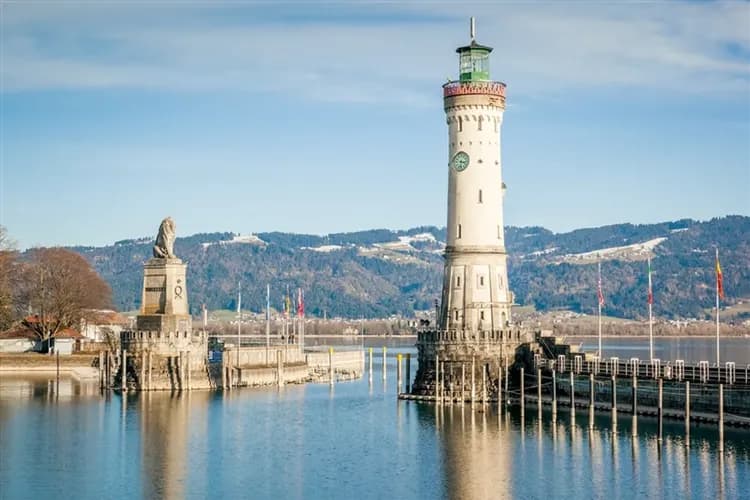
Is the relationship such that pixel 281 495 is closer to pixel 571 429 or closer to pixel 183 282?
pixel 571 429

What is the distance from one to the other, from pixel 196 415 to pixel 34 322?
48.7m

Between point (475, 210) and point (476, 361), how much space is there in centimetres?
1053

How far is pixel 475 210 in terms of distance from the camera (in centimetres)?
9425

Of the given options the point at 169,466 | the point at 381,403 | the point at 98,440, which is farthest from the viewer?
the point at 381,403

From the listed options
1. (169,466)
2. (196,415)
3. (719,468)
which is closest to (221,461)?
(169,466)

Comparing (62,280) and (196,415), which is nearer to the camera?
(196,415)

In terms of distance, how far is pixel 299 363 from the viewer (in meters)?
125

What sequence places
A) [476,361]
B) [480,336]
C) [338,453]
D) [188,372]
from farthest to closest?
[188,372] < [480,336] < [476,361] < [338,453]

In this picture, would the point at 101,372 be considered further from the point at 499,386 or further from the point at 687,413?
the point at 687,413

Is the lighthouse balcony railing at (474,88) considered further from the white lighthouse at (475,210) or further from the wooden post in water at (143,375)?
the wooden post in water at (143,375)

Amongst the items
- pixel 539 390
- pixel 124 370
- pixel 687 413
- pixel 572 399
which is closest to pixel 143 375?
pixel 124 370

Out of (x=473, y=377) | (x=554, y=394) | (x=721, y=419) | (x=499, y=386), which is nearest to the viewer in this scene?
(x=721, y=419)

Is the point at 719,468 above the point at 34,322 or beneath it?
beneath

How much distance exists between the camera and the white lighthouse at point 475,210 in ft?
308
